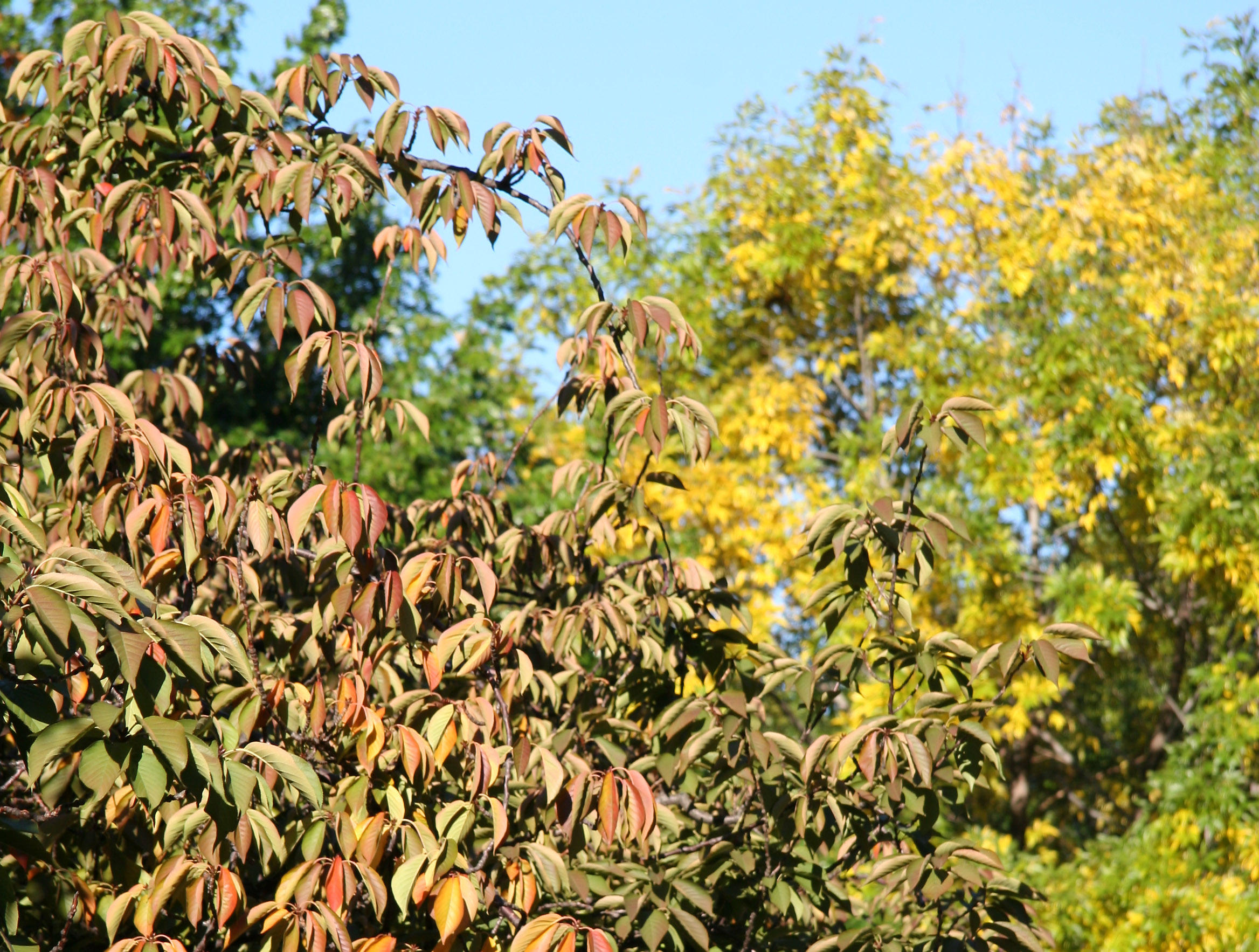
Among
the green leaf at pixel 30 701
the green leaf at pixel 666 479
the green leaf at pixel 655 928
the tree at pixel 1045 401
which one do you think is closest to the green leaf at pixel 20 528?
the green leaf at pixel 30 701

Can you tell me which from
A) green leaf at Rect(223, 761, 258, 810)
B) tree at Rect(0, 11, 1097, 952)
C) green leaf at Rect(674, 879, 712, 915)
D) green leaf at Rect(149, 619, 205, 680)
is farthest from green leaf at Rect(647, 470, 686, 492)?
green leaf at Rect(149, 619, 205, 680)

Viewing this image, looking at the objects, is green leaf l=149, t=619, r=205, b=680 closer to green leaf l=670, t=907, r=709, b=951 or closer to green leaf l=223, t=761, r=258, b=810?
green leaf l=223, t=761, r=258, b=810

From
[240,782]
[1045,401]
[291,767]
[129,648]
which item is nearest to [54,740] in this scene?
[129,648]

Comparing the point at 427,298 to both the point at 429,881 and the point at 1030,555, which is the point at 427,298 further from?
the point at 429,881

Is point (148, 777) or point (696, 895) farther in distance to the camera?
point (696, 895)

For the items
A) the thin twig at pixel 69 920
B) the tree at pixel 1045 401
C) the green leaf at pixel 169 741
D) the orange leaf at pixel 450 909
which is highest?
the tree at pixel 1045 401

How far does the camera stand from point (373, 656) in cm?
307

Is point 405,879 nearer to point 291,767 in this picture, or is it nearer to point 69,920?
point 291,767

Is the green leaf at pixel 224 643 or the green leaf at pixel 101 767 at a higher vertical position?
the green leaf at pixel 224 643

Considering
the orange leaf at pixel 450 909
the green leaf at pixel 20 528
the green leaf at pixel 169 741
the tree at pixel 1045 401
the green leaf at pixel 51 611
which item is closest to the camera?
the green leaf at pixel 51 611

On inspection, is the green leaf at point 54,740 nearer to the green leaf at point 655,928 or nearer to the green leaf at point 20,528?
the green leaf at point 20,528

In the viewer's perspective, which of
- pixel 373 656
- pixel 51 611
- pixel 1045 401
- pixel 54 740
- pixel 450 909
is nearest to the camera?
pixel 51 611

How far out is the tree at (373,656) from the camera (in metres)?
2.21

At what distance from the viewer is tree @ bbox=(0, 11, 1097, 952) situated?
2.21 meters
